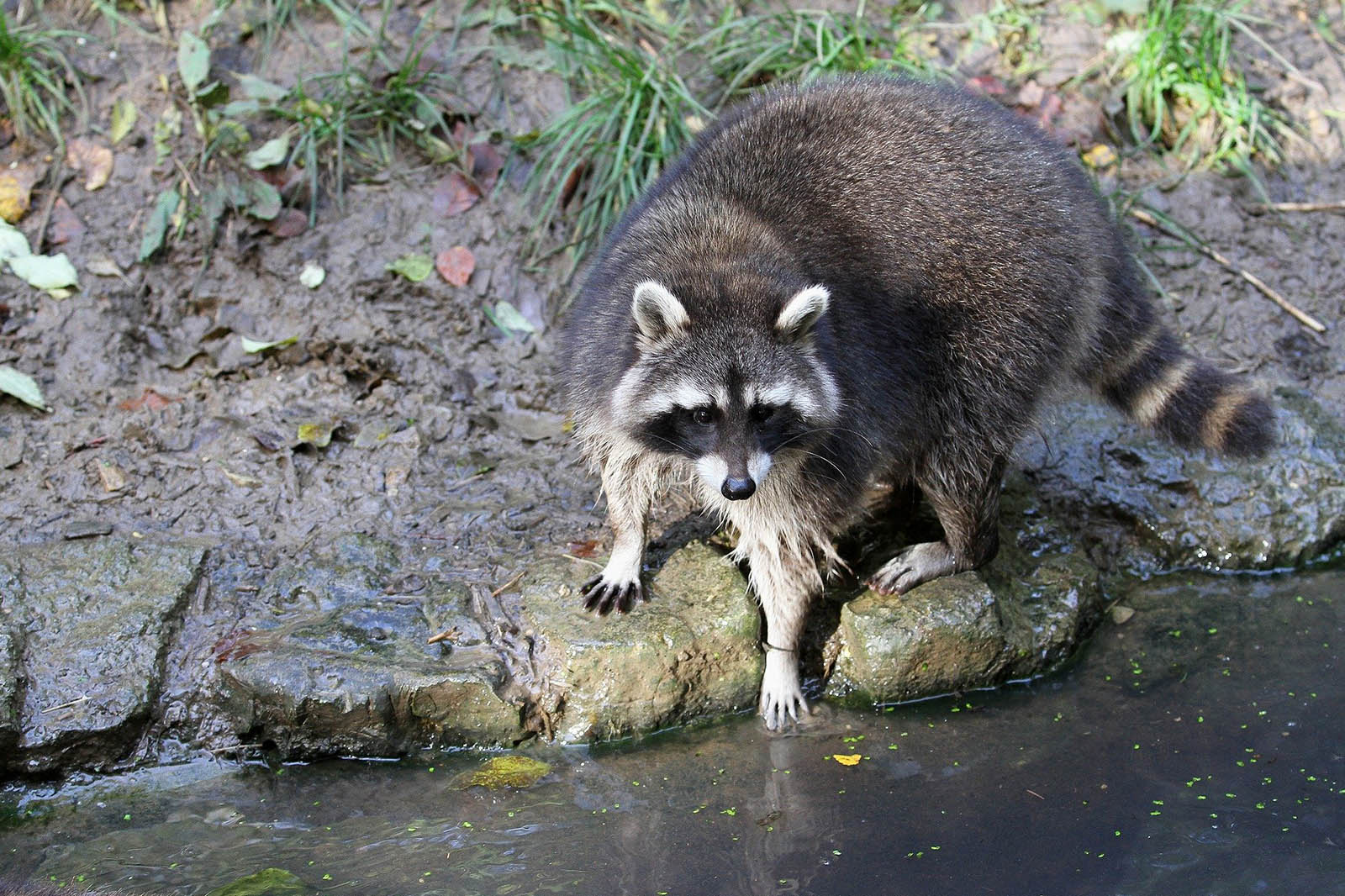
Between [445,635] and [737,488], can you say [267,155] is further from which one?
[737,488]

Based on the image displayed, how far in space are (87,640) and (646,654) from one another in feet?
4.88

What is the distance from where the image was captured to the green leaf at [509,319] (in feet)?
15.4

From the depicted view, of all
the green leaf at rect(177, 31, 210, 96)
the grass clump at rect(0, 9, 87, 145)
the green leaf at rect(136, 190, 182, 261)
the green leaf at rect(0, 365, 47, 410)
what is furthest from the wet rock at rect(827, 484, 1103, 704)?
the grass clump at rect(0, 9, 87, 145)

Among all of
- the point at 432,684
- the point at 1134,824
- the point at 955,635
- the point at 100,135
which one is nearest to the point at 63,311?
the point at 100,135

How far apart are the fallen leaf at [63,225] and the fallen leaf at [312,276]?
0.82 metres

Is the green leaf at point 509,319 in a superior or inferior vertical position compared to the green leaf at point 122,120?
inferior

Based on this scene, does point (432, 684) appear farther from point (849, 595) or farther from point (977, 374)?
point (977, 374)

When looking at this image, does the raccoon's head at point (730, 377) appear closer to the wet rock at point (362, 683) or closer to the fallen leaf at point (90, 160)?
the wet rock at point (362, 683)

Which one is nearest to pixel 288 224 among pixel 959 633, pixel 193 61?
pixel 193 61

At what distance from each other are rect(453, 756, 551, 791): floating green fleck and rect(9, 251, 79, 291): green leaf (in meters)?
2.49

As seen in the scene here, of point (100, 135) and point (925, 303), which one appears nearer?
point (925, 303)

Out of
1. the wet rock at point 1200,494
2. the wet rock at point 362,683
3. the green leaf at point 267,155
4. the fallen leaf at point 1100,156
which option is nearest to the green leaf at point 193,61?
the green leaf at point 267,155

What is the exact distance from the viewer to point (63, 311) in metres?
4.40

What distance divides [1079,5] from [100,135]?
4.21 meters
